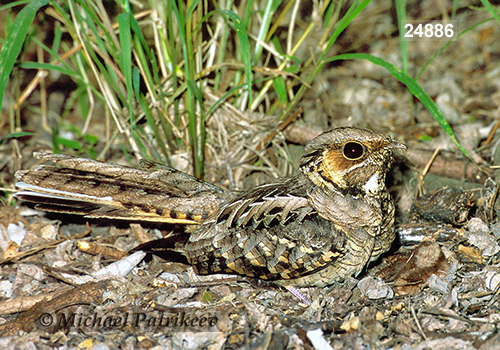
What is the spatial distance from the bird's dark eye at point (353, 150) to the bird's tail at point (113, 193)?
848mm

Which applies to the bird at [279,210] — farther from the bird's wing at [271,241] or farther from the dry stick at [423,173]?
the dry stick at [423,173]

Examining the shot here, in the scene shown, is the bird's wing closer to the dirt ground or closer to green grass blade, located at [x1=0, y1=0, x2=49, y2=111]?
the dirt ground

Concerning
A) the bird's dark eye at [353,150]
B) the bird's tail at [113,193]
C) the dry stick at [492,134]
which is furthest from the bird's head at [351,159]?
the dry stick at [492,134]

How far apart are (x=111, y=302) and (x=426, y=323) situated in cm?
173

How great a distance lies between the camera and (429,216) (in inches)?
123

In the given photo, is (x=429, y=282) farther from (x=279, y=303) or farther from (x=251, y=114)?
(x=251, y=114)

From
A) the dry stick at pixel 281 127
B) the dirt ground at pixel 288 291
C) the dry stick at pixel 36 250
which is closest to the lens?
the dirt ground at pixel 288 291

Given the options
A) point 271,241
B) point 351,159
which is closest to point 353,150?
point 351,159

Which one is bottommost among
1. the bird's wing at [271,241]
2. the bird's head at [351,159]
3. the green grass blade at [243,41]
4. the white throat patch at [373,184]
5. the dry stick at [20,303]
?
the dry stick at [20,303]

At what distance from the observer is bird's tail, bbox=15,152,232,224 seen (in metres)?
2.84

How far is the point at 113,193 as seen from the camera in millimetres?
2887

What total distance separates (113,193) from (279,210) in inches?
41.1

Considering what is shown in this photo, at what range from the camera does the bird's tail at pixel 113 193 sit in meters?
2.84

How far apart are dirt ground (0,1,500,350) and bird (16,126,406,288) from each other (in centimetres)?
18
